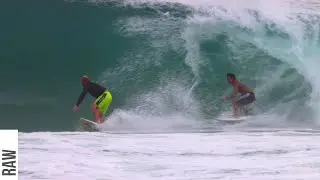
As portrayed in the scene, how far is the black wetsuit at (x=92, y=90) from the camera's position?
162 inches

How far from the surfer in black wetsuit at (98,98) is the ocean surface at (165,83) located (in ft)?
0.17

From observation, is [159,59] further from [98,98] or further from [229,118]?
[229,118]

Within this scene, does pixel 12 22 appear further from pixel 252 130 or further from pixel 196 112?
pixel 252 130

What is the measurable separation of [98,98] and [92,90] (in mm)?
85

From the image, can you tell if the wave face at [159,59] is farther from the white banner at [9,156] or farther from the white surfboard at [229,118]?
the white banner at [9,156]

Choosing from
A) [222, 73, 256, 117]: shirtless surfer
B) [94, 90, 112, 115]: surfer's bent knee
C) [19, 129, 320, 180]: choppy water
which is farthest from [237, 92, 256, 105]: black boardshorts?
[94, 90, 112, 115]: surfer's bent knee

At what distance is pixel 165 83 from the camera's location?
4301 millimetres

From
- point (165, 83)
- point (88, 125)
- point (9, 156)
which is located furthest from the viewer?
point (165, 83)

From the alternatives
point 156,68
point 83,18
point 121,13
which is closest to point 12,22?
point 83,18

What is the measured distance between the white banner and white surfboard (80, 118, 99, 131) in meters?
0.57

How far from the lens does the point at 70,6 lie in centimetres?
427

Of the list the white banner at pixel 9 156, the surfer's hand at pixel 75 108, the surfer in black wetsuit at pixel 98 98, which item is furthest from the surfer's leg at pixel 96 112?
the white banner at pixel 9 156

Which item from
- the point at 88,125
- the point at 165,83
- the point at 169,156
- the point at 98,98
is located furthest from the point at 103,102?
Result: the point at 169,156

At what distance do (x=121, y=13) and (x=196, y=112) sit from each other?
43.0 inches
